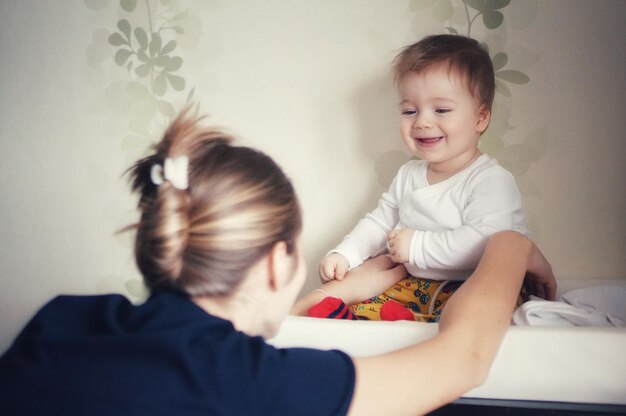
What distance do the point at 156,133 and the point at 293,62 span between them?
1.46ft

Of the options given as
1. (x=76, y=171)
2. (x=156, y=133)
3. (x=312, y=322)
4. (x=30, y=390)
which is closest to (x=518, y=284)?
(x=312, y=322)

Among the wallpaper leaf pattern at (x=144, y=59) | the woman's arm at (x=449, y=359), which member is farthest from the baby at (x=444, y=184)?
the wallpaper leaf pattern at (x=144, y=59)

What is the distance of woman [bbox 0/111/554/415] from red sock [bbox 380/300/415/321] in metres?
0.24

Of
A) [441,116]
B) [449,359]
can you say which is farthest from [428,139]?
[449,359]

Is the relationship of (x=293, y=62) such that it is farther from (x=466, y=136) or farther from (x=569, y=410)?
(x=569, y=410)

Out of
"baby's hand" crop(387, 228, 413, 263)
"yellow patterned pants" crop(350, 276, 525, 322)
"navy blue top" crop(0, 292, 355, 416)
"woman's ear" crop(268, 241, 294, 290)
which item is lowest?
"yellow patterned pants" crop(350, 276, 525, 322)

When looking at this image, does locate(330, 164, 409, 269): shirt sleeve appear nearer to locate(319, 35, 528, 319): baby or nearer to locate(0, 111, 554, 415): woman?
locate(319, 35, 528, 319): baby

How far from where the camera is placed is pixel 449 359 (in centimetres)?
52

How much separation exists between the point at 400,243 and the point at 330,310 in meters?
0.20

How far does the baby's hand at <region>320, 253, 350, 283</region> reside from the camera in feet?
3.28

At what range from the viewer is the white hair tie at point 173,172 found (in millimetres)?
491

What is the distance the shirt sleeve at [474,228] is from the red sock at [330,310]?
0.57ft

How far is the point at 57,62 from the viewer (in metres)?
1.41

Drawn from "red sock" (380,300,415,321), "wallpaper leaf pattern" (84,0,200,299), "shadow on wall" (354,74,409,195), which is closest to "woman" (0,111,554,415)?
"red sock" (380,300,415,321)
